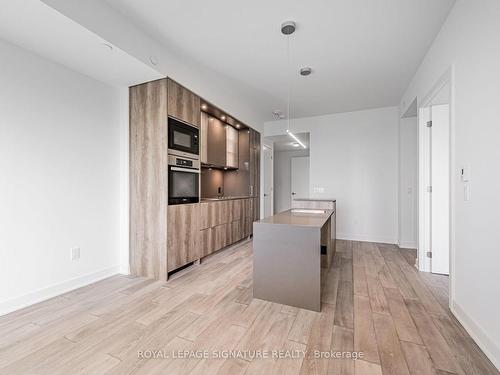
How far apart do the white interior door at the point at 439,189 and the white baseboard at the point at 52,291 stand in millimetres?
4152

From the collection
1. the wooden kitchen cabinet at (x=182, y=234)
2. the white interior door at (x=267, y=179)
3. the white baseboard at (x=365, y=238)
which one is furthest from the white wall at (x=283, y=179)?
the wooden kitchen cabinet at (x=182, y=234)

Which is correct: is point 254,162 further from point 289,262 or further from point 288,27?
point 289,262

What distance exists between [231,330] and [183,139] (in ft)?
7.24

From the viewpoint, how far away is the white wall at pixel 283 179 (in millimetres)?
8133

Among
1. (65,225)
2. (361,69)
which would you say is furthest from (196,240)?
(361,69)

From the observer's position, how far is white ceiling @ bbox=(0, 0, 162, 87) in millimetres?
1688

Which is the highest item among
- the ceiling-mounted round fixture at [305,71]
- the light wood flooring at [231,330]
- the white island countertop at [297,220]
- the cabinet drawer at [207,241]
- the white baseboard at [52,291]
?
the ceiling-mounted round fixture at [305,71]

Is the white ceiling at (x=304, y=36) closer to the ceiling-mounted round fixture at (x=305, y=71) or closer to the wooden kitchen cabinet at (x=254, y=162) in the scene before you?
the ceiling-mounted round fixture at (x=305, y=71)

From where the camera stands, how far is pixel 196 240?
3.25 metres

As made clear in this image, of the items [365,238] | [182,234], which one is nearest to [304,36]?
[182,234]

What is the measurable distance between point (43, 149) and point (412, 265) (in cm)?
472

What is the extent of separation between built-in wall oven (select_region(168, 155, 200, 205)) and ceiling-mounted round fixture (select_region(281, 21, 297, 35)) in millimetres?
1827

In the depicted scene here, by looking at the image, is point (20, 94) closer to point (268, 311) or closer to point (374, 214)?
point (268, 311)

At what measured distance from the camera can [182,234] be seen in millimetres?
2992
